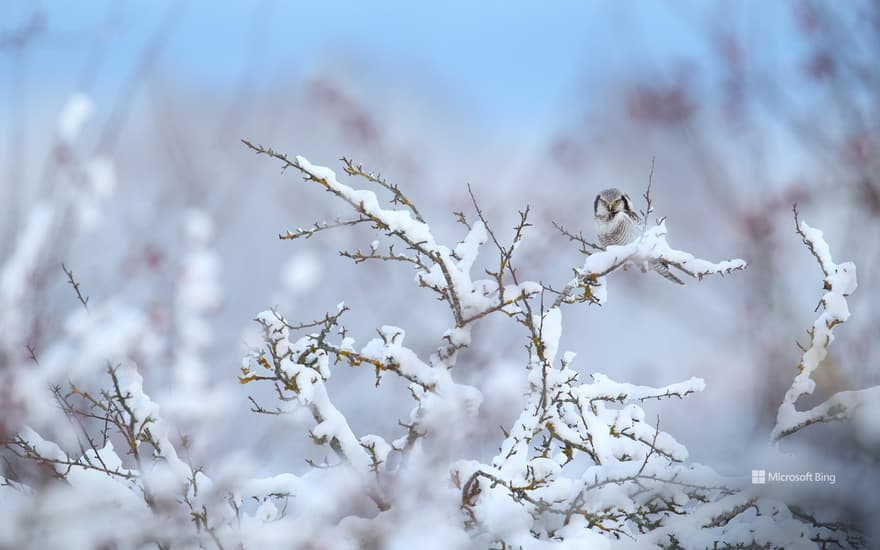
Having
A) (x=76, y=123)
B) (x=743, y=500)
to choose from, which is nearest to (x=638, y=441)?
(x=743, y=500)

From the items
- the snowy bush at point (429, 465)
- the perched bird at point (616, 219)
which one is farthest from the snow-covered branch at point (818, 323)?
the perched bird at point (616, 219)

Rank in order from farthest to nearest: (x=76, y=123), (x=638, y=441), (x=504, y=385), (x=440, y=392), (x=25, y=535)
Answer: (x=76, y=123) < (x=504, y=385) < (x=638, y=441) < (x=440, y=392) < (x=25, y=535)

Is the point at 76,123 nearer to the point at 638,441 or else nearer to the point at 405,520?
the point at 405,520

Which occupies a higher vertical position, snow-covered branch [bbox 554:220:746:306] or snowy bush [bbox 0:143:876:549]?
snow-covered branch [bbox 554:220:746:306]

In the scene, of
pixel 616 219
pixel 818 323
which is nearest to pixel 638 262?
pixel 818 323

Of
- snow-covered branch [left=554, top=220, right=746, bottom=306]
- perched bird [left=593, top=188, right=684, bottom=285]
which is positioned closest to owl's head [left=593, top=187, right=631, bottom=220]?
perched bird [left=593, top=188, right=684, bottom=285]

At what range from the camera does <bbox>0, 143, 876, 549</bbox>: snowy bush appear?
2.32m

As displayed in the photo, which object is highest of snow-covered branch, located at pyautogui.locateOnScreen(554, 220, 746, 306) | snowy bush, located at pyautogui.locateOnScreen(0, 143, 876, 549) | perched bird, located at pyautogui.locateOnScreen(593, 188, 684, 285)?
perched bird, located at pyautogui.locateOnScreen(593, 188, 684, 285)

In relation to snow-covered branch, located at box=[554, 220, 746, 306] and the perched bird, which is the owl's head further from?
snow-covered branch, located at box=[554, 220, 746, 306]

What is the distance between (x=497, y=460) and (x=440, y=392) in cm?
34

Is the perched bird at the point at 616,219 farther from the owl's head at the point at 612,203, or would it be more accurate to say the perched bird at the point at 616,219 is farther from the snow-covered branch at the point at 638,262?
the snow-covered branch at the point at 638,262

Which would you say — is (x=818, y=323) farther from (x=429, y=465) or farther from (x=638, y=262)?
(x=429, y=465)

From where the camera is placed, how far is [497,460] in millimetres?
2605

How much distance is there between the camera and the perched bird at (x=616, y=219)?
14.4ft
